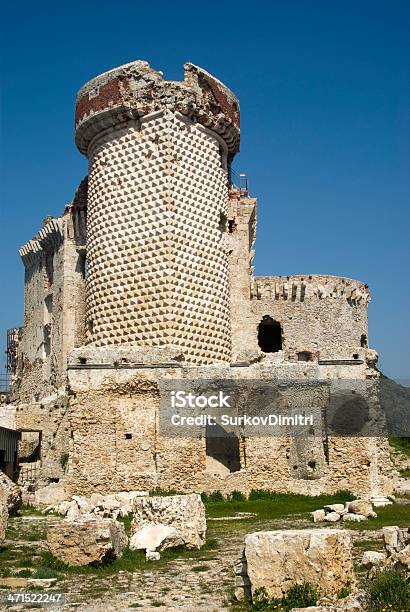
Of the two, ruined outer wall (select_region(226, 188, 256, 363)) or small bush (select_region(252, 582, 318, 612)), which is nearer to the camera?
small bush (select_region(252, 582, 318, 612))

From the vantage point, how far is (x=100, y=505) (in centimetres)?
1592

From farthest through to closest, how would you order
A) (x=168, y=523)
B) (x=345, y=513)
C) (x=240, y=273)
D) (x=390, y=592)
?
1. (x=240, y=273)
2. (x=345, y=513)
3. (x=168, y=523)
4. (x=390, y=592)

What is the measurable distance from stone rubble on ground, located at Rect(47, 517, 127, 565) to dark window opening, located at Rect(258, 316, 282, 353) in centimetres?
2106

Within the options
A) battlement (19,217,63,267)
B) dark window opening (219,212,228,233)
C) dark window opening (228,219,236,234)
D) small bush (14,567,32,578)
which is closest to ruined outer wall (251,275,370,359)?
dark window opening (228,219,236,234)

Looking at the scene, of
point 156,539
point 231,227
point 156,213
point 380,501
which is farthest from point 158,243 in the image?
point 156,539

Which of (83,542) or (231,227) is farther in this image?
(231,227)

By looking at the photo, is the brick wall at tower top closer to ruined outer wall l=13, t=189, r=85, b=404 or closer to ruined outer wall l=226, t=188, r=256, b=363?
ruined outer wall l=226, t=188, r=256, b=363

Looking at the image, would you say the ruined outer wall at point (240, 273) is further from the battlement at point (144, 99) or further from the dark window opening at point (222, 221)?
the battlement at point (144, 99)

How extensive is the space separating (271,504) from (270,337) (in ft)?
46.5

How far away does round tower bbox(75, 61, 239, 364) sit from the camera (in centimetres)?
2316

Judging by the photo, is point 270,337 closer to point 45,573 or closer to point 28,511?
point 28,511

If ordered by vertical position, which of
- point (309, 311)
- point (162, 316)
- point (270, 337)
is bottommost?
point (162, 316)

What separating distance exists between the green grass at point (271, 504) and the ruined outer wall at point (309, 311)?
414 inches

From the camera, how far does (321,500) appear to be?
17.9m
